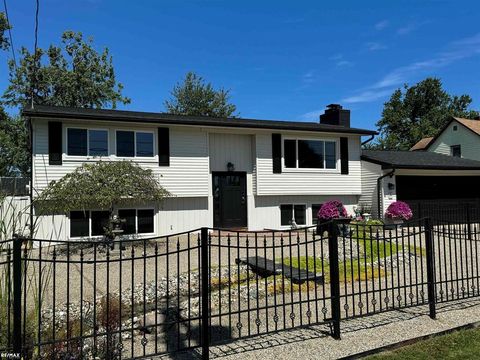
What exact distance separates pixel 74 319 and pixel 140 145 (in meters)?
9.47

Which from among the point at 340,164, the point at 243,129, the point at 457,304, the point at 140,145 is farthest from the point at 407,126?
the point at 457,304

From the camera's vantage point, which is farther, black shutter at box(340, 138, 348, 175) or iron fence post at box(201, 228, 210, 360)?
black shutter at box(340, 138, 348, 175)

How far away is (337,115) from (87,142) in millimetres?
12015

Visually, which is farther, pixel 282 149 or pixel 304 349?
pixel 282 149

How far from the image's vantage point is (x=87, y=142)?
1357 centimetres

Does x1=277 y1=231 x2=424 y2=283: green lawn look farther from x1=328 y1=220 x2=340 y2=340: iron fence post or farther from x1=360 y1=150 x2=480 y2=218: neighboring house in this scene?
x1=360 y1=150 x2=480 y2=218: neighboring house

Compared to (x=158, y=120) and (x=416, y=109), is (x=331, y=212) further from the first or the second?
(x=416, y=109)

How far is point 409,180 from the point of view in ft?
60.3

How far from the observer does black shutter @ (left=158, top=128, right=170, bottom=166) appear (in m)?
14.6

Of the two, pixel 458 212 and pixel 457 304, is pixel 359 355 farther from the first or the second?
pixel 458 212

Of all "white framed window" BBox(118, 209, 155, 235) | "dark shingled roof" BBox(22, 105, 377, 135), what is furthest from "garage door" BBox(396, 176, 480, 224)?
"white framed window" BBox(118, 209, 155, 235)

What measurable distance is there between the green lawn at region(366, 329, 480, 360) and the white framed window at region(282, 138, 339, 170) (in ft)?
39.7

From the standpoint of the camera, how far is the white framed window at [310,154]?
16797 mm

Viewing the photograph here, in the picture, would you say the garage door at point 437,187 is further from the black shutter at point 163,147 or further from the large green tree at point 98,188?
the large green tree at point 98,188
